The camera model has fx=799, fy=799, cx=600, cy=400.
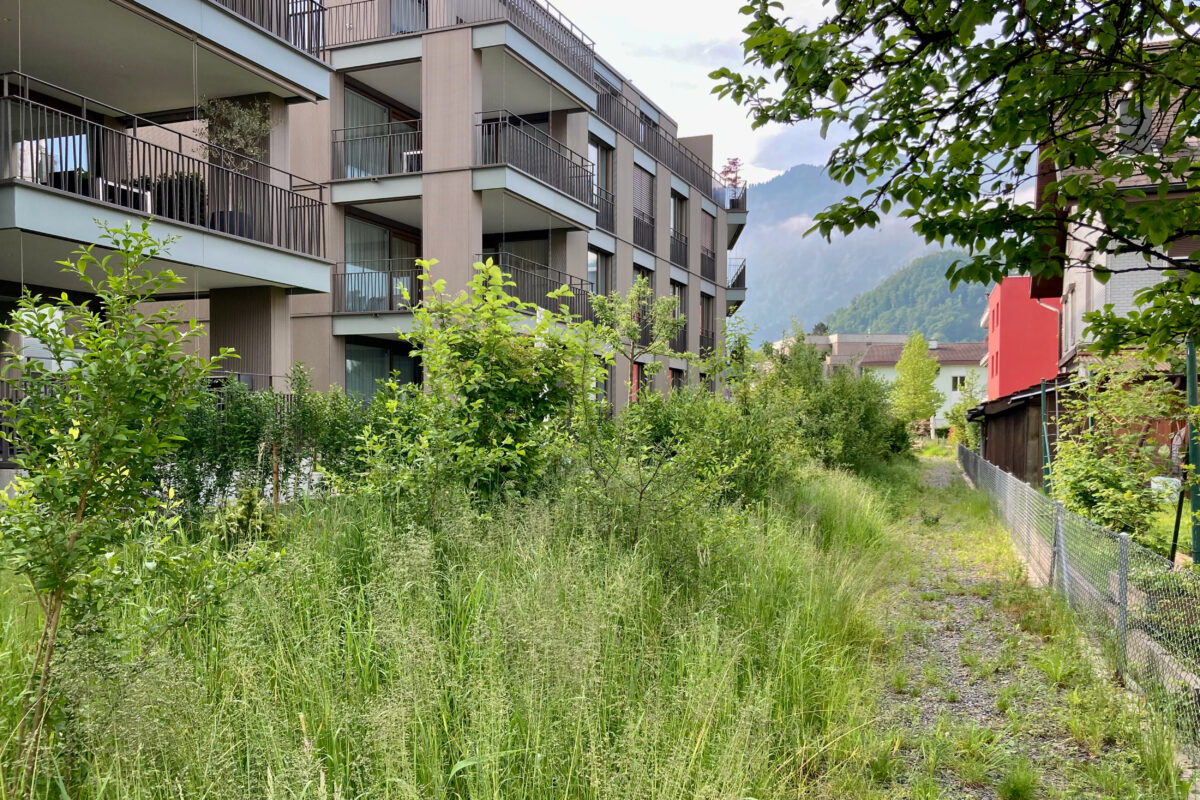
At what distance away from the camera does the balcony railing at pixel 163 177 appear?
35.2 feet

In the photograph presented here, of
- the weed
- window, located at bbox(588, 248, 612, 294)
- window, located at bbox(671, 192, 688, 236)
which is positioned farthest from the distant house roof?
the weed

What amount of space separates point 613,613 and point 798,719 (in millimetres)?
1287

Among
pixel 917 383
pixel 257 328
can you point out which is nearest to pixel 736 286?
pixel 917 383

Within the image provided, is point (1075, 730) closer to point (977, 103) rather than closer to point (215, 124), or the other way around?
point (977, 103)

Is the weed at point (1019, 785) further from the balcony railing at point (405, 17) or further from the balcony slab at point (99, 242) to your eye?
the balcony railing at point (405, 17)

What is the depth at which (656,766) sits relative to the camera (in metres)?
3.01

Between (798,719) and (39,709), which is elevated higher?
(39,709)

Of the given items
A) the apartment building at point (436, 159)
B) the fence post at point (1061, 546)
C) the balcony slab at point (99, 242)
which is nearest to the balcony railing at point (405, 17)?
the apartment building at point (436, 159)

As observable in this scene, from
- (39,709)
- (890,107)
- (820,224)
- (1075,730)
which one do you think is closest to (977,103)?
(890,107)

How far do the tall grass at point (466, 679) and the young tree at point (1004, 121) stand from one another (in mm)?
2355

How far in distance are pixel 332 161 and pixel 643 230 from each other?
11.4 m

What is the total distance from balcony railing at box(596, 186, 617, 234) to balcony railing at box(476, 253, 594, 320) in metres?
2.77

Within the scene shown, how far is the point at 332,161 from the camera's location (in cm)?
1812

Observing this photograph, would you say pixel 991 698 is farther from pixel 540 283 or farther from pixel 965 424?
pixel 965 424
